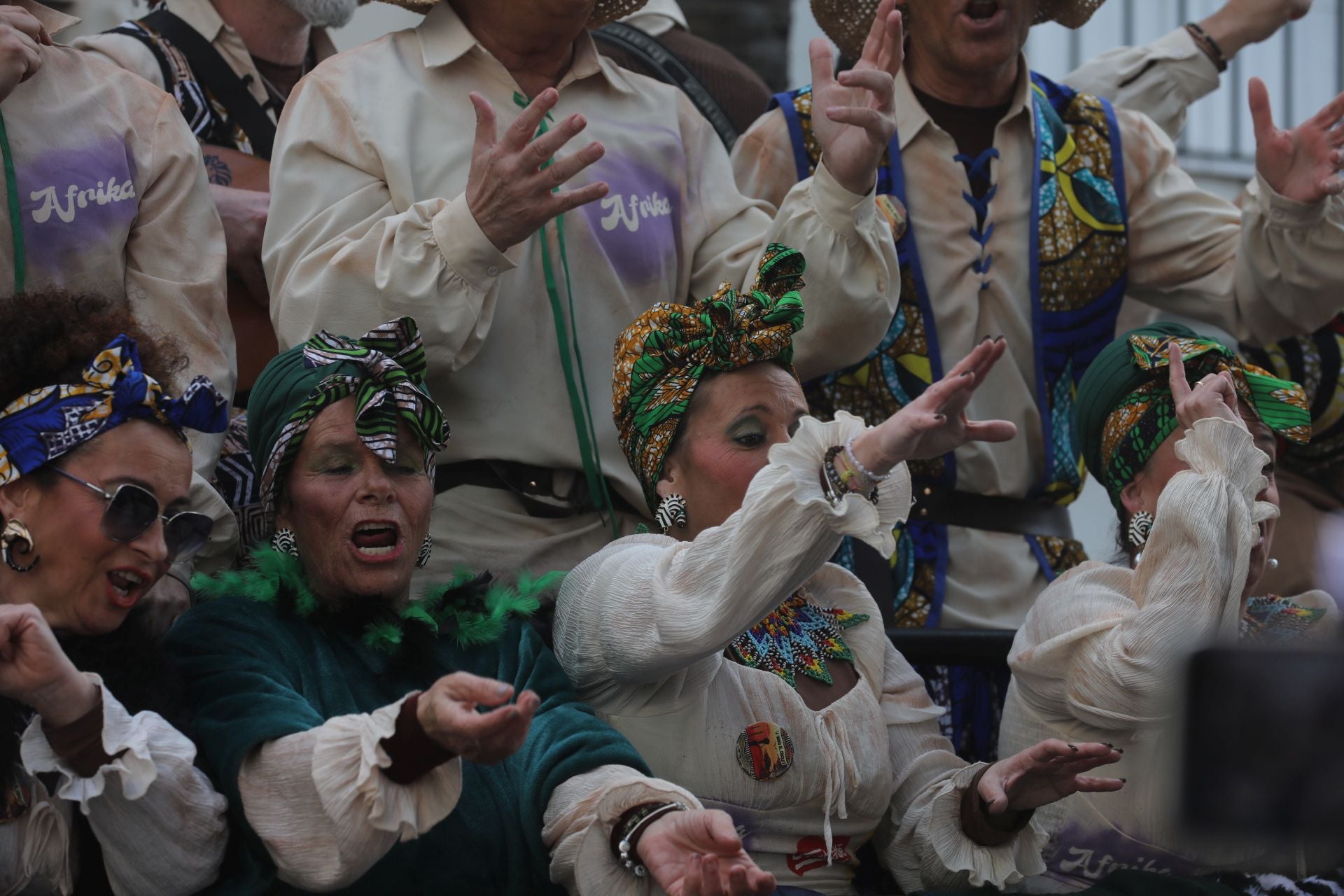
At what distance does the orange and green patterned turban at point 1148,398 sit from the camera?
13.6 ft

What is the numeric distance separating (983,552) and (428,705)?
6.91 feet

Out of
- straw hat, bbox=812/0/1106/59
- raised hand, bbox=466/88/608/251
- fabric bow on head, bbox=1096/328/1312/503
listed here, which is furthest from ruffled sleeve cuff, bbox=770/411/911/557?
straw hat, bbox=812/0/1106/59

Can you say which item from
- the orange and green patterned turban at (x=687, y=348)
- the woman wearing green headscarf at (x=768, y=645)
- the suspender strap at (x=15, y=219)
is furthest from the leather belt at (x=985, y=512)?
the suspender strap at (x=15, y=219)

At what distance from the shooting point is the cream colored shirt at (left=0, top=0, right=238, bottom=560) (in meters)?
3.91

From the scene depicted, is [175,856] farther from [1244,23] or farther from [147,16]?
[1244,23]

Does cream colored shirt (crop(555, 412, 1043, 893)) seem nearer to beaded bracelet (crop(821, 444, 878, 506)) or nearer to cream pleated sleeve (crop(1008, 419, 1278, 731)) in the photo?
beaded bracelet (crop(821, 444, 878, 506))

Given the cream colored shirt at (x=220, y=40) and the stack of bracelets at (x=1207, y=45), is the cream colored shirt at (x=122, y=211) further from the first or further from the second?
the stack of bracelets at (x=1207, y=45)

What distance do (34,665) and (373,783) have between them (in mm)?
489

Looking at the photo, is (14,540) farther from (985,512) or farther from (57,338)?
(985,512)

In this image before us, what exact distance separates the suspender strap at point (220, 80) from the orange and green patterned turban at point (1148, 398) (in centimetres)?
190

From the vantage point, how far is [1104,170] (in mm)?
4969

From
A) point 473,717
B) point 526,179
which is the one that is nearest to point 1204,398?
point 526,179

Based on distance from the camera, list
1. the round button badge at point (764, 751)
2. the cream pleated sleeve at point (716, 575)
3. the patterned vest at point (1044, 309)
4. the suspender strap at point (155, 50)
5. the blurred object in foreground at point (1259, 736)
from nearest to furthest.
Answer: the blurred object in foreground at point (1259, 736)
the cream pleated sleeve at point (716, 575)
the round button badge at point (764, 751)
the suspender strap at point (155, 50)
the patterned vest at point (1044, 309)

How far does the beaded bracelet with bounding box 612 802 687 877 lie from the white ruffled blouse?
58 cm
